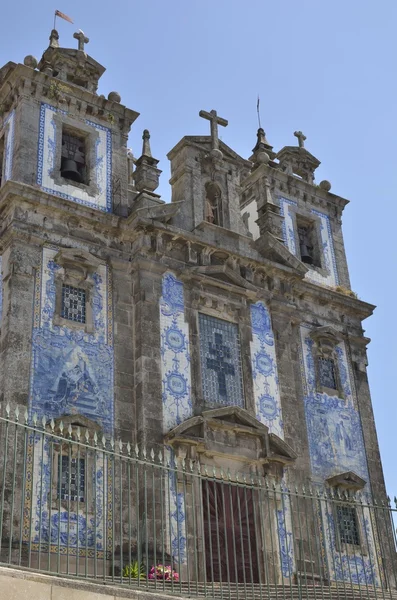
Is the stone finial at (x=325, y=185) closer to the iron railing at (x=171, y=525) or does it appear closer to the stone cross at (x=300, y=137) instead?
the stone cross at (x=300, y=137)

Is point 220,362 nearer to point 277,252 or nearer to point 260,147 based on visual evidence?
point 277,252

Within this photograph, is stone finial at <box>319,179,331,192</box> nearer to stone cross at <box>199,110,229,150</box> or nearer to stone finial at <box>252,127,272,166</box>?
stone finial at <box>252,127,272,166</box>

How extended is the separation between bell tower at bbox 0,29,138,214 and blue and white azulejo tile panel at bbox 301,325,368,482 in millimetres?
6050

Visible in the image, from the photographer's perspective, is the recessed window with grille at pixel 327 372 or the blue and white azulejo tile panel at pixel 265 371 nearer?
the blue and white azulejo tile panel at pixel 265 371

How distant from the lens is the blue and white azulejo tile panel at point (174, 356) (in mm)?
17516

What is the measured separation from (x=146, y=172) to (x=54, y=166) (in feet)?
Answer: 7.86

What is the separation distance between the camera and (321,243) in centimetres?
2403

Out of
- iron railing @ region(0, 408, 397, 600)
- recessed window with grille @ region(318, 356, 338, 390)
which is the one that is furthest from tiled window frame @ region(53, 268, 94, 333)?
recessed window with grille @ region(318, 356, 338, 390)

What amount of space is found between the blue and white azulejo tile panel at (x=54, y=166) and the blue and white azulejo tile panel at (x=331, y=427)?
19.9 feet

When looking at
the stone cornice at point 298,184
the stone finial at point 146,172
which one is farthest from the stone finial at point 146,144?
the stone cornice at point 298,184

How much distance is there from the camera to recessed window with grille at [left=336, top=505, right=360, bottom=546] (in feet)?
62.7

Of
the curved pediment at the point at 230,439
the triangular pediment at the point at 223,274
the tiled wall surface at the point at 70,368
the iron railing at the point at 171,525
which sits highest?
the triangular pediment at the point at 223,274

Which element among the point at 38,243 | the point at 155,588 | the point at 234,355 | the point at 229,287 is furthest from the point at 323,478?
the point at 155,588

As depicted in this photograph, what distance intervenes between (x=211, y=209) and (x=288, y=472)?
22.1 feet
